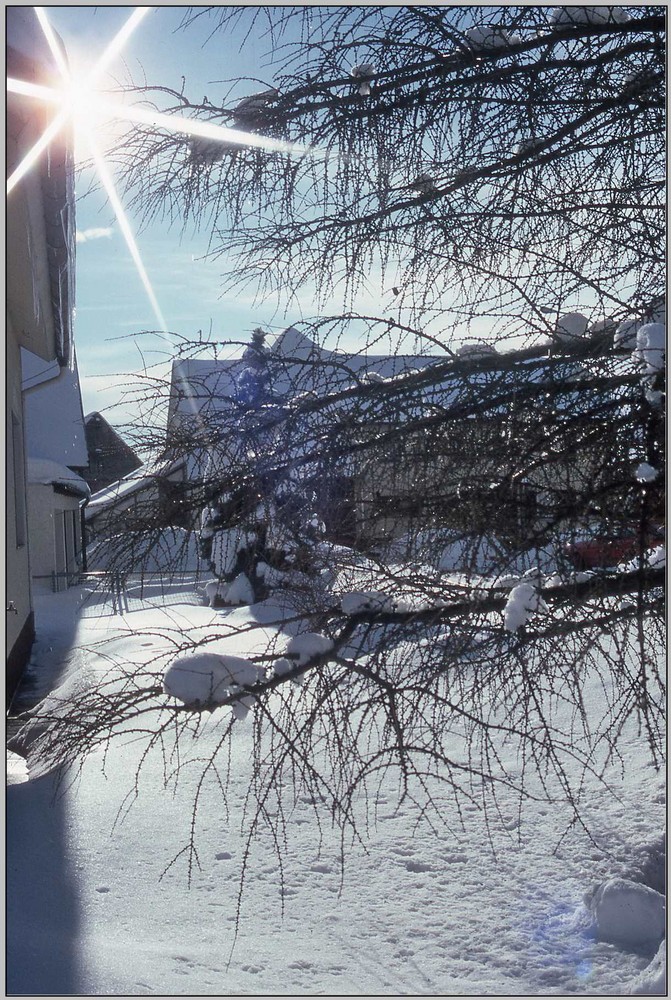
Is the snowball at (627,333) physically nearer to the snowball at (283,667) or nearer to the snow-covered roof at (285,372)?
the snow-covered roof at (285,372)

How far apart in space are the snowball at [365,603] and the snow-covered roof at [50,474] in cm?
587

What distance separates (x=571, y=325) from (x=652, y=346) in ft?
1.27

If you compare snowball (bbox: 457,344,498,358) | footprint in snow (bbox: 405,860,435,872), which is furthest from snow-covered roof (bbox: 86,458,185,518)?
footprint in snow (bbox: 405,860,435,872)

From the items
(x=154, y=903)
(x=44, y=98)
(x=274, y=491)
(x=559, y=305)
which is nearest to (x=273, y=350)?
(x=274, y=491)

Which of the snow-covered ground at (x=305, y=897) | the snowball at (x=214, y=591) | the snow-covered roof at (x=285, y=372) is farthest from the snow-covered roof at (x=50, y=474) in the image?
the snow-covered roof at (x=285, y=372)

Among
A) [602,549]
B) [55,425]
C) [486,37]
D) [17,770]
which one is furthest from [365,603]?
[55,425]

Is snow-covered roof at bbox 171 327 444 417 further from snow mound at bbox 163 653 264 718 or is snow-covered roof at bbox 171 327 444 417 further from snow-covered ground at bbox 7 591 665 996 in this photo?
snow mound at bbox 163 653 264 718

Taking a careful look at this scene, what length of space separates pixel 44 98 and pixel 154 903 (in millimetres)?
2724

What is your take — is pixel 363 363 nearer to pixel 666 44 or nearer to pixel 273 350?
pixel 273 350

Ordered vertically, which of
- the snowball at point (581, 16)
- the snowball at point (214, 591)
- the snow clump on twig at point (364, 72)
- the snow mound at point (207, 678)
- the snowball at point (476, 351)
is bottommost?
the snow mound at point (207, 678)

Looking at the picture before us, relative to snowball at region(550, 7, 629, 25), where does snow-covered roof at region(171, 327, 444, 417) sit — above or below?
below

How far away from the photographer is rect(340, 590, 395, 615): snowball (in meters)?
1.81

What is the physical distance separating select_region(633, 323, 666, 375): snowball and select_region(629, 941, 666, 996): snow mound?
1.81 m

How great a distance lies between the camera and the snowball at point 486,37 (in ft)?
6.46
